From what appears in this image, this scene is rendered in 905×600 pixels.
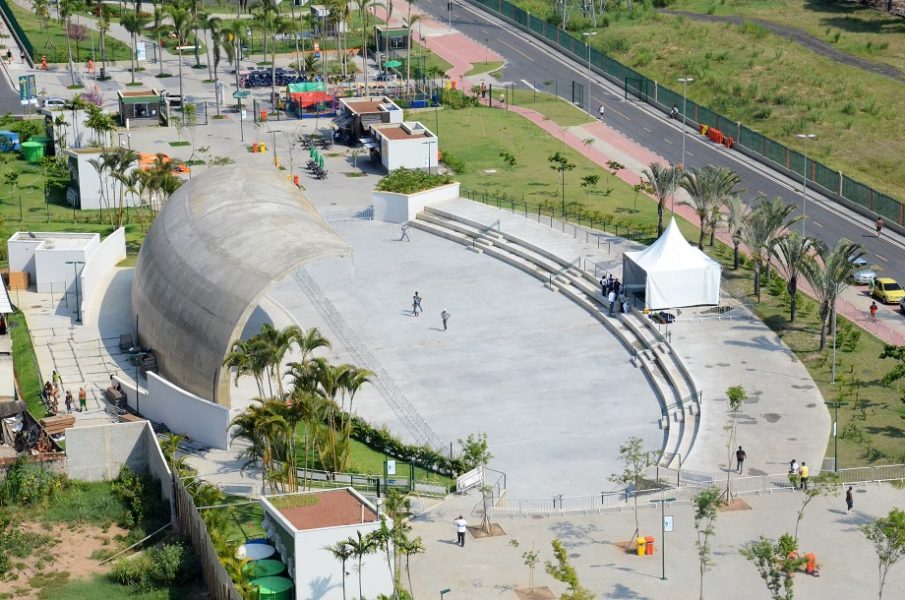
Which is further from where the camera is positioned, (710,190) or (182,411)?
(710,190)

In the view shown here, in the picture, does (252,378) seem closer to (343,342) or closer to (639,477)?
(343,342)

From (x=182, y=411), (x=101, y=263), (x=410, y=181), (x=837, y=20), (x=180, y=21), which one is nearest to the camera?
(x=182, y=411)

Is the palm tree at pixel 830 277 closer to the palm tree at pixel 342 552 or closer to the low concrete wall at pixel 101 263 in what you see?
the palm tree at pixel 342 552

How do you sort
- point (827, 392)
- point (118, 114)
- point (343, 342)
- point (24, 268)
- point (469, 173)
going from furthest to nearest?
1. point (118, 114)
2. point (469, 173)
3. point (24, 268)
4. point (343, 342)
5. point (827, 392)

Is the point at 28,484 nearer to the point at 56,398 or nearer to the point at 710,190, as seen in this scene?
the point at 56,398

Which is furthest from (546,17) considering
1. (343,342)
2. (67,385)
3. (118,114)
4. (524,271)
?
(67,385)

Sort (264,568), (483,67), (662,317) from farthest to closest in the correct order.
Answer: (483,67)
(662,317)
(264,568)

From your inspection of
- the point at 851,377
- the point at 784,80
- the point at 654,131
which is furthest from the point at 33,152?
the point at 851,377
